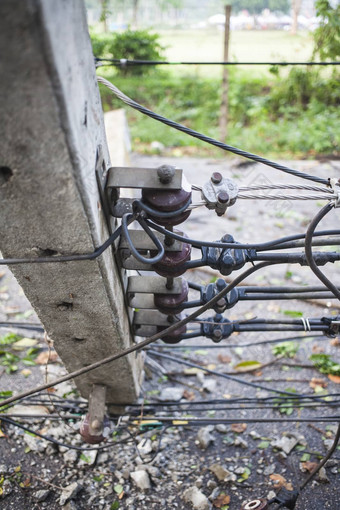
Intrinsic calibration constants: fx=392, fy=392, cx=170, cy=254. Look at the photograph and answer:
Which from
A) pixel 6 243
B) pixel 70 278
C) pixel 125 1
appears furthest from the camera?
pixel 125 1

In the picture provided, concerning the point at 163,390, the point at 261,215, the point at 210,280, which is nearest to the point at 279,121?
the point at 261,215

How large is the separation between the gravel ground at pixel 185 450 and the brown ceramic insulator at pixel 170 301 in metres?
0.56

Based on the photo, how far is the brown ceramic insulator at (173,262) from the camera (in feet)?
5.47

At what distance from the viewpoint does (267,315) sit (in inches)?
143

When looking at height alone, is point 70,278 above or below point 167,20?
below

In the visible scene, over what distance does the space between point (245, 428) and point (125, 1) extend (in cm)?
1959

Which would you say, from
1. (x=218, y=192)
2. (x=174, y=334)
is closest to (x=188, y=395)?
(x=174, y=334)

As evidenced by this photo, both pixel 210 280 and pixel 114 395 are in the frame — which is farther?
pixel 210 280

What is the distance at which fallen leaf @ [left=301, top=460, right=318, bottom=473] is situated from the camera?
7.77 ft

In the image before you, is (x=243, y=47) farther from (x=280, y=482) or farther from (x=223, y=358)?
(x=280, y=482)

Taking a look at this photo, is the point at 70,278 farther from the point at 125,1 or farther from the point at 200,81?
the point at 125,1

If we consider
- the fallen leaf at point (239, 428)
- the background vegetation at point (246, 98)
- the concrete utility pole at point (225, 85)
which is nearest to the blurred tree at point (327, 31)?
the background vegetation at point (246, 98)

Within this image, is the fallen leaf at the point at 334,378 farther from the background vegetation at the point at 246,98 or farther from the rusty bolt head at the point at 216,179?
the background vegetation at the point at 246,98

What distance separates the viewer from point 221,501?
7.29 ft
